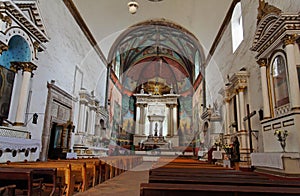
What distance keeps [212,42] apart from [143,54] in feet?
27.7

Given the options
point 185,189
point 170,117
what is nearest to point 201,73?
point 170,117

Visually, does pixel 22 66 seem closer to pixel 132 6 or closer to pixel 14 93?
pixel 14 93

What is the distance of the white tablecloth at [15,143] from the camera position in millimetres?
4731

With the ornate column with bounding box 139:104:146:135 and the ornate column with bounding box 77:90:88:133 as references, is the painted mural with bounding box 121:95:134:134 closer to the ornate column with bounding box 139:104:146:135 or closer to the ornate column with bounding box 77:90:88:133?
the ornate column with bounding box 139:104:146:135

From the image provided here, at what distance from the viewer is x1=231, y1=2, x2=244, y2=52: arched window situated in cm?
950

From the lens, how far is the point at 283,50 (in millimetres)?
5293

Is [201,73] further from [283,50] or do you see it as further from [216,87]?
[283,50]

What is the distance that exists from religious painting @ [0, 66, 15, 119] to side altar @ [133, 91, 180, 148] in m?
12.9

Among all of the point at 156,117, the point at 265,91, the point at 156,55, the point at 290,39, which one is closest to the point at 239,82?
the point at 265,91

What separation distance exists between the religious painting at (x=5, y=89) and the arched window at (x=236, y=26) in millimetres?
8179

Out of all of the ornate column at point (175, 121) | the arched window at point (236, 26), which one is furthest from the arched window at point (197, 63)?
the arched window at point (236, 26)

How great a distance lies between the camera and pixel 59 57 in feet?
28.0

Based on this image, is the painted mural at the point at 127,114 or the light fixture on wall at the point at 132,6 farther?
the painted mural at the point at 127,114

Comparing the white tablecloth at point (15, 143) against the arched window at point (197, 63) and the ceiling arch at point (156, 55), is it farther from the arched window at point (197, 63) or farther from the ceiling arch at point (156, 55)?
the arched window at point (197, 63)
